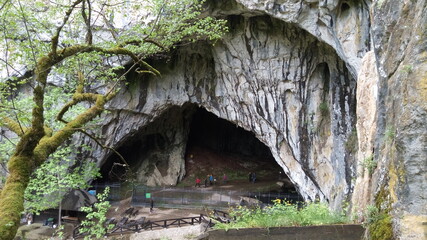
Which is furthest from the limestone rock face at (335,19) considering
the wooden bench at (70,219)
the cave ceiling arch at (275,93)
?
the wooden bench at (70,219)

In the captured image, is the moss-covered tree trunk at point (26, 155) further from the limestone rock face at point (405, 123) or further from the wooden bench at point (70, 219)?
the wooden bench at point (70, 219)

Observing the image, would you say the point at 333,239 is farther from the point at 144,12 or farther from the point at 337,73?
the point at 144,12

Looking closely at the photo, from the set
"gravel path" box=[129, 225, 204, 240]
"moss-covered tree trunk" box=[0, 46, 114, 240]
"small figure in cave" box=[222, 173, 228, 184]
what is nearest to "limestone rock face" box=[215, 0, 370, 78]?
"gravel path" box=[129, 225, 204, 240]

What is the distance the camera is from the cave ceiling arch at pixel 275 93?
12.5 m

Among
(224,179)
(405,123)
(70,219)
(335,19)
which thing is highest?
(335,19)

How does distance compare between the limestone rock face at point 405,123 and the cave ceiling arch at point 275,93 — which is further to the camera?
the cave ceiling arch at point 275,93

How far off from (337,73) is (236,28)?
4.68 m

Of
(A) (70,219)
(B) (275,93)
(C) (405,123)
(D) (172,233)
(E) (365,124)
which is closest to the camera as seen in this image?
(C) (405,123)

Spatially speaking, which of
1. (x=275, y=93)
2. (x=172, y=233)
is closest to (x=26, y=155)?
(x=172, y=233)

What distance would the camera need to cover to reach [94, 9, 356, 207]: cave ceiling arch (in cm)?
1250

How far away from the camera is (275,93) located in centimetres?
1445

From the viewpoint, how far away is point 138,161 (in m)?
21.8

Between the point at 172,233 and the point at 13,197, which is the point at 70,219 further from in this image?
the point at 13,197

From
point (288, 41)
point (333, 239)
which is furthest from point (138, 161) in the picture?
point (333, 239)
